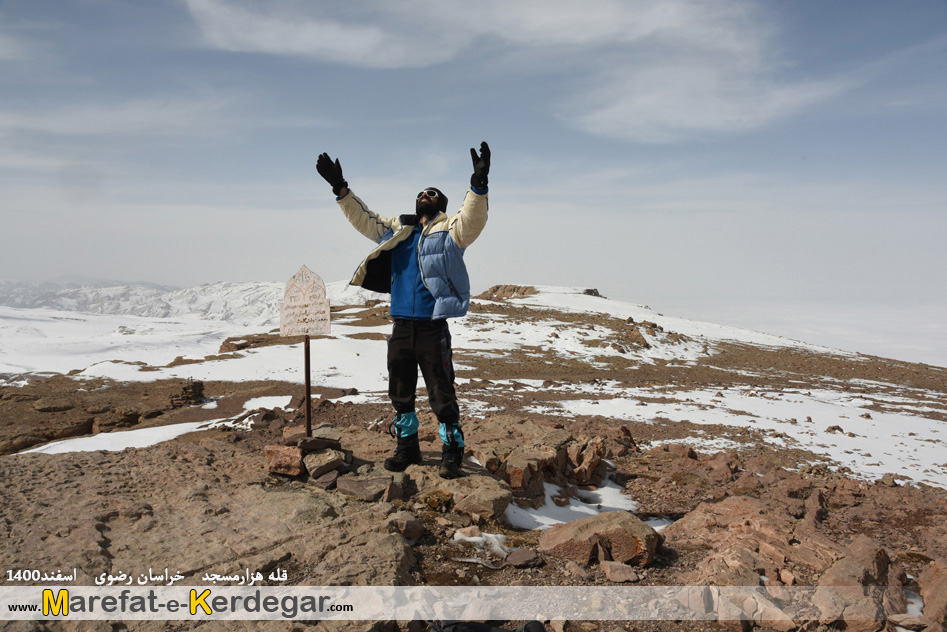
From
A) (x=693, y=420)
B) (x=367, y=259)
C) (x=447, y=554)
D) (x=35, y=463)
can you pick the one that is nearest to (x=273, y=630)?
(x=447, y=554)

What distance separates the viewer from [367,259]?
4.78 metres

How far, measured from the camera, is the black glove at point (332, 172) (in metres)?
4.61

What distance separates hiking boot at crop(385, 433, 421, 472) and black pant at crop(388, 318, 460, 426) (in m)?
0.34

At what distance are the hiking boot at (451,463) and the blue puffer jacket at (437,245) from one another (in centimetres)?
132

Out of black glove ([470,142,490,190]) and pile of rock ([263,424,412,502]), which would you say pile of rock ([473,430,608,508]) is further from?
black glove ([470,142,490,190])

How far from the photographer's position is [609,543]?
3590mm

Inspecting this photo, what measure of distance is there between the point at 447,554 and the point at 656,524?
7.82ft

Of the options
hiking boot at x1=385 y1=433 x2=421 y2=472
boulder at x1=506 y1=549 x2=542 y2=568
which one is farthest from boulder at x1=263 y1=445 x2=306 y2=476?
boulder at x1=506 y1=549 x2=542 y2=568

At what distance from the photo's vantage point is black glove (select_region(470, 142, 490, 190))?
3.96 m

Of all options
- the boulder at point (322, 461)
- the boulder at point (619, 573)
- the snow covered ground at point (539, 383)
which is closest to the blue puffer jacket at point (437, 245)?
the boulder at point (322, 461)

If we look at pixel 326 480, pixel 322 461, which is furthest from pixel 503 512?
pixel 322 461

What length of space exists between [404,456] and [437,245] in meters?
2.06

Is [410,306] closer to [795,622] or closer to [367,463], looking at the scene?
[367,463]

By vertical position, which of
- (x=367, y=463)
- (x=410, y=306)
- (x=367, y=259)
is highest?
(x=367, y=259)
